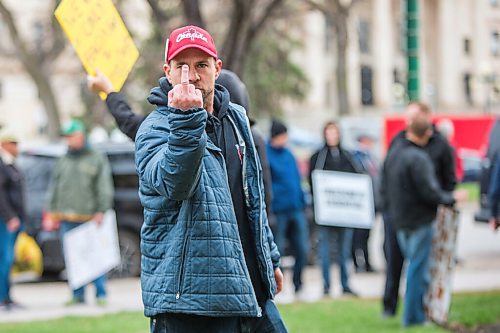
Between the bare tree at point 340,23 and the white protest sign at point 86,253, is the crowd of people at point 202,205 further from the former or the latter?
the bare tree at point 340,23

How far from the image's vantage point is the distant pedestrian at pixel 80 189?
12.7 meters

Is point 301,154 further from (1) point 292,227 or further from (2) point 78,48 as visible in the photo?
(2) point 78,48

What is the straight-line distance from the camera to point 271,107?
55.5 meters

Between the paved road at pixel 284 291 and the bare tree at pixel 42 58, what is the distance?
7965mm

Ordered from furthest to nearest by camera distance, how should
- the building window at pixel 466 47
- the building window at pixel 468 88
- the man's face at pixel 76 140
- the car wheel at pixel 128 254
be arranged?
1. the building window at pixel 468 88
2. the building window at pixel 466 47
3. the car wheel at pixel 128 254
4. the man's face at pixel 76 140

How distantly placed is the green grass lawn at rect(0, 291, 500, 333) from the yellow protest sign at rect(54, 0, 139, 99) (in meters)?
3.65

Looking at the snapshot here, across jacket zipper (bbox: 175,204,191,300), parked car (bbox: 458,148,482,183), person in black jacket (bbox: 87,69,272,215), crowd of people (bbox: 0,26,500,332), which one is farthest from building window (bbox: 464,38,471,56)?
jacket zipper (bbox: 175,204,191,300)

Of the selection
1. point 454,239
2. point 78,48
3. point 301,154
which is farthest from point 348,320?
point 301,154

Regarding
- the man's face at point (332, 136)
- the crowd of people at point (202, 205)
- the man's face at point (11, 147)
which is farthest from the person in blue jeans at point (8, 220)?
the crowd of people at point (202, 205)

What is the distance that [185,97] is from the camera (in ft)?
13.9

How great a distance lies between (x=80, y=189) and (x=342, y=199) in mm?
3050

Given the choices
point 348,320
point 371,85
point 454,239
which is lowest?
point 348,320

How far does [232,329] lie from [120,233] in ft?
36.0

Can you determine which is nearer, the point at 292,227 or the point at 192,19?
the point at 292,227
